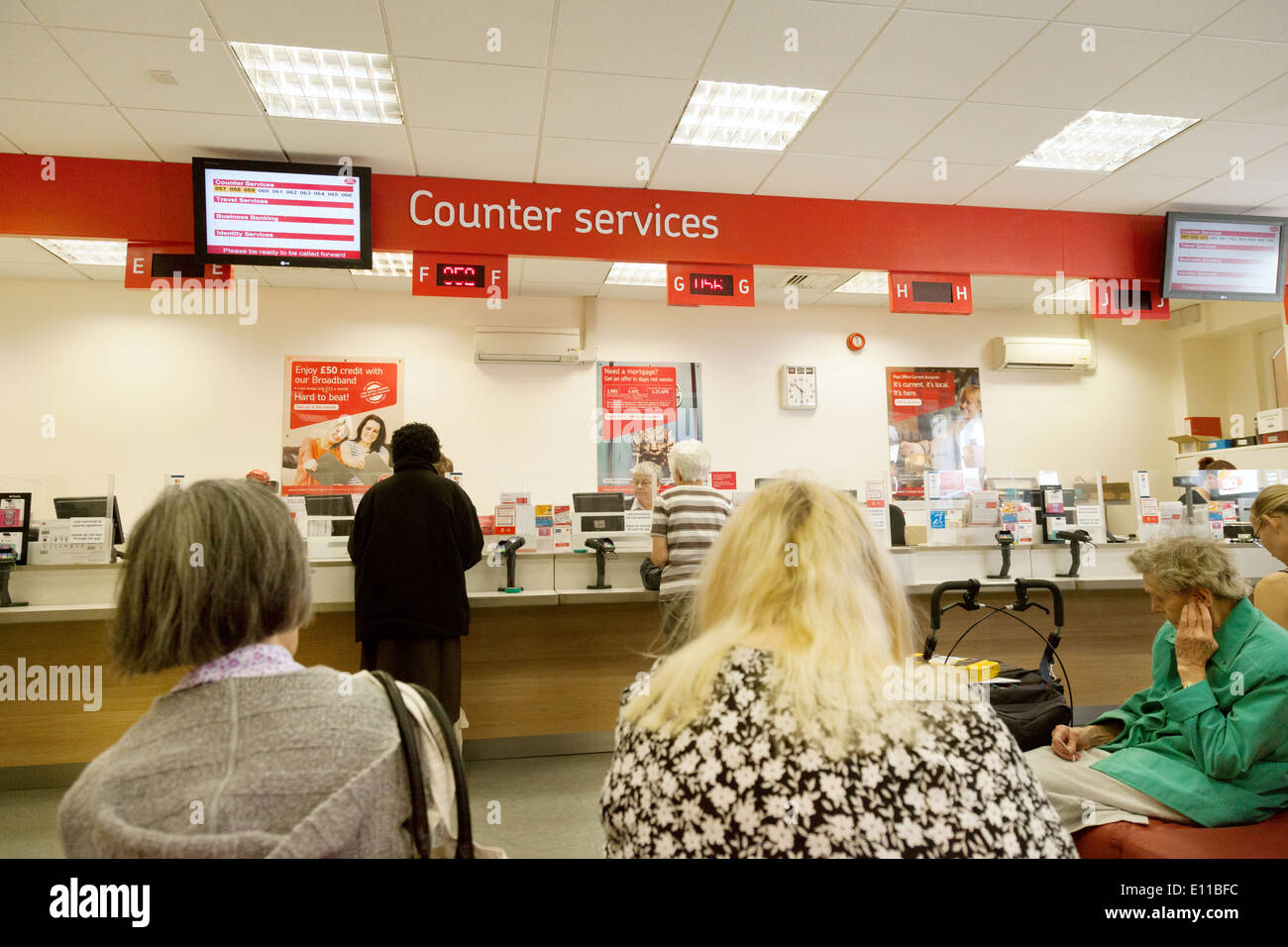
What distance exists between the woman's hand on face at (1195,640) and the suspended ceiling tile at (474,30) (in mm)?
3066

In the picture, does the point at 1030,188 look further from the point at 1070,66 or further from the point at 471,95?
the point at 471,95

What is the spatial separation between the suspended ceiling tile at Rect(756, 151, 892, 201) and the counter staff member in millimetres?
2588

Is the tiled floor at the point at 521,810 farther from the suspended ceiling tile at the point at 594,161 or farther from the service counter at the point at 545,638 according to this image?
the suspended ceiling tile at the point at 594,161

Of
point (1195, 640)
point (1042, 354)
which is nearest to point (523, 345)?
point (1042, 354)

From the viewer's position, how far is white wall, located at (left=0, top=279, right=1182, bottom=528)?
19.2 ft

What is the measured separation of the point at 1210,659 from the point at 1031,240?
371 centimetres

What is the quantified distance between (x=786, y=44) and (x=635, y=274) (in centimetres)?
302

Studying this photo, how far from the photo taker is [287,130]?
375 cm

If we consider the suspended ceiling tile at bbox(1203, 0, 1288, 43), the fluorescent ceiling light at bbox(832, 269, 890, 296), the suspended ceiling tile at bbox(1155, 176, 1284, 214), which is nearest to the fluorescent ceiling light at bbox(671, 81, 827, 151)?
the suspended ceiling tile at bbox(1203, 0, 1288, 43)

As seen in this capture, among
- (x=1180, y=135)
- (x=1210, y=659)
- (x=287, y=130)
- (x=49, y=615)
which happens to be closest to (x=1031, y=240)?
(x=1180, y=135)

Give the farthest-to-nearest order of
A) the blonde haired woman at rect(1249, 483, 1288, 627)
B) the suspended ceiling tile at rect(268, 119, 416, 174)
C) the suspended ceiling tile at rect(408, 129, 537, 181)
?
the suspended ceiling tile at rect(408, 129, 537, 181)
the suspended ceiling tile at rect(268, 119, 416, 174)
the blonde haired woman at rect(1249, 483, 1288, 627)

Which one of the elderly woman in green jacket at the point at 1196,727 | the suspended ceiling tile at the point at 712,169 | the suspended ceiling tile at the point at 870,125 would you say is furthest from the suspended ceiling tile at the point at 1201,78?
the elderly woman in green jacket at the point at 1196,727

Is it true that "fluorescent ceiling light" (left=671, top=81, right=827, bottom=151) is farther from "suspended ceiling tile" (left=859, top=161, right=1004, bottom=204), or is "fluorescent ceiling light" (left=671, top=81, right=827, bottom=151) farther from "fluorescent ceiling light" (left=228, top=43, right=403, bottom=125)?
"fluorescent ceiling light" (left=228, top=43, right=403, bottom=125)
